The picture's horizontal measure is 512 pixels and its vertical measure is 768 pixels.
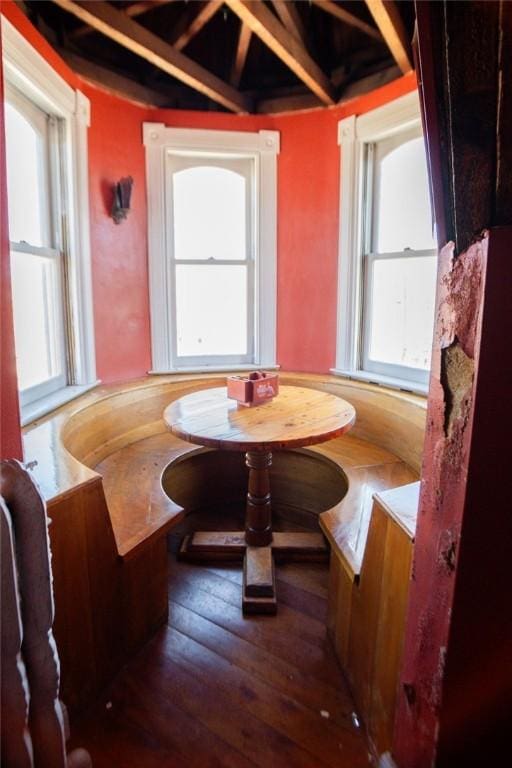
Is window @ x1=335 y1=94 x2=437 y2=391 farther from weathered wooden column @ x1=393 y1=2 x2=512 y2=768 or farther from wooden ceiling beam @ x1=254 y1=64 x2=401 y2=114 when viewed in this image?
weathered wooden column @ x1=393 y1=2 x2=512 y2=768

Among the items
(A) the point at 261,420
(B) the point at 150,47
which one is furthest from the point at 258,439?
(B) the point at 150,47

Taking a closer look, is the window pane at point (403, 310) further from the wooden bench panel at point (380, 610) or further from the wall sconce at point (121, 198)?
the wall sconce at point (121, 198)

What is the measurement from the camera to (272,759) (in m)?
1.28

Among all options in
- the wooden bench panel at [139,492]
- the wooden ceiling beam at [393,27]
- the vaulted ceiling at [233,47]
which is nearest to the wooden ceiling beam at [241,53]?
the vaulted ceiling at [233,47]

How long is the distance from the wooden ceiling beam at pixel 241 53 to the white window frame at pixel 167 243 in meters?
0.31

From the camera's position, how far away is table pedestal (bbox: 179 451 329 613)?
6.82ft

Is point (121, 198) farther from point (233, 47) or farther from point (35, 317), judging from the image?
point (233, 47)

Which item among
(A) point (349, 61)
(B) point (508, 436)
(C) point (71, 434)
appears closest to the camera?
(B) point (508, 436)

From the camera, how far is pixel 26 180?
2.20 meters

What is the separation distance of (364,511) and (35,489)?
1.36 meters

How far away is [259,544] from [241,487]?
26.8 inches

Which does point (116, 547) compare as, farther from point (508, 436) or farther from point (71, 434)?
point (508, 436)

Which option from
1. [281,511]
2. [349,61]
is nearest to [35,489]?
[281,511]

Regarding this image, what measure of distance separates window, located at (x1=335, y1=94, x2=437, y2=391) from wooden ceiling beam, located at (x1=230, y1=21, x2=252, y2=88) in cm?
73
